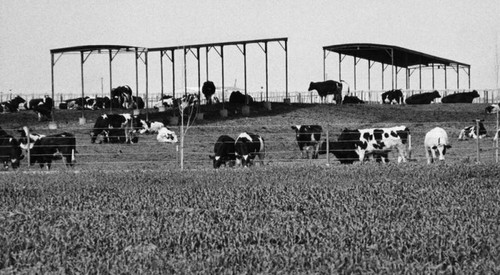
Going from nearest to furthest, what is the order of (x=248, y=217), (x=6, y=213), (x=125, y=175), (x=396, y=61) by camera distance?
(x=248, y=217)
(x=6, y=213)
(x=125, y=175)
(x=396, y=61)

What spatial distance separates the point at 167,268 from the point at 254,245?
131 centimetres

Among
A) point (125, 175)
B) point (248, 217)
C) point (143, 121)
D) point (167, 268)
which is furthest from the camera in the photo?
point (143, 121)

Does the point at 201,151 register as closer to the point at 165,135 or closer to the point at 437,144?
the point at 165,135

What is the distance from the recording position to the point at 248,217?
408 inches

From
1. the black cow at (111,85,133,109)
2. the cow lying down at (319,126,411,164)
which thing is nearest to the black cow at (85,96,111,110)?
the black cow at (111,85,133,109)

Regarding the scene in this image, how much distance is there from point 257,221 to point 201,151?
2093 cm

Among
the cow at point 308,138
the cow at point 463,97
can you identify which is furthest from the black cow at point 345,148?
the cow at point 463,97

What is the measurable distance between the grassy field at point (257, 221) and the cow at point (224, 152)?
838cm

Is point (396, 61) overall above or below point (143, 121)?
above

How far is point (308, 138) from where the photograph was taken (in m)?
31.7

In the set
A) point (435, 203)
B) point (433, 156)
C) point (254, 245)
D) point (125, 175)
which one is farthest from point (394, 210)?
point (433, 156)

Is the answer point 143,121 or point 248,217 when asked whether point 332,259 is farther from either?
point 143,121

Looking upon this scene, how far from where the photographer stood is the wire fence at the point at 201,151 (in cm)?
2653

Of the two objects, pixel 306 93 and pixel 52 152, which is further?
pixel 306 93
